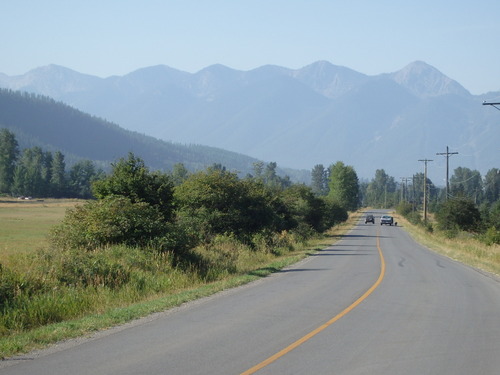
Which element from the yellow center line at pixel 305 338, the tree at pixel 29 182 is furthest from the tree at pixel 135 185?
the tree at pixel 29 182

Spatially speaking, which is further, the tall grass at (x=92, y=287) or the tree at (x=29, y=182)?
the tree at (x=29, y=182)

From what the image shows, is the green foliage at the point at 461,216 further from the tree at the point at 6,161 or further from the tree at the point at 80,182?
the tree at the point at 6,161

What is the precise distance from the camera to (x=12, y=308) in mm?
12609

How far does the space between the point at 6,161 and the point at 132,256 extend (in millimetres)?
119313

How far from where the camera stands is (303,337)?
36.9ft

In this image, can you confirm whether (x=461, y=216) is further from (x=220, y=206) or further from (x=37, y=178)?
(x=37, y=178)

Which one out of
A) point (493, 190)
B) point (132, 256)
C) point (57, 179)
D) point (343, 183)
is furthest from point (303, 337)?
point (493, 190)

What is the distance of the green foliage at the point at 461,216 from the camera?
62531mm

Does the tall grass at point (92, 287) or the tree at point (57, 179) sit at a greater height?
the tree at point (57, 179)

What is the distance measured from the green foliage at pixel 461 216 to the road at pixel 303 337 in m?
45.4

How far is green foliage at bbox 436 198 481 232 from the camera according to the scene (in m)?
62.5

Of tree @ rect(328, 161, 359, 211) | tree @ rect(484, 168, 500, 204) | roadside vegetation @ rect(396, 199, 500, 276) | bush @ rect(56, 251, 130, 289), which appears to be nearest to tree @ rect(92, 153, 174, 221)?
bush @ rect(56, 251, 130, 289)

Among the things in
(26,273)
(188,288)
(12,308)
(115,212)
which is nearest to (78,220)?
(115,212)

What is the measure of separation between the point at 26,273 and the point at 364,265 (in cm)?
1681
